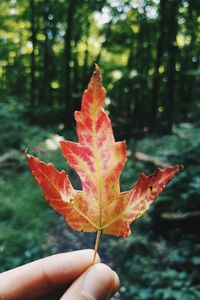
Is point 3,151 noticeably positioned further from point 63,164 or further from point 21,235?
point 21,235

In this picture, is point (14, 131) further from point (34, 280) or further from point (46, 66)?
point (46, 66)

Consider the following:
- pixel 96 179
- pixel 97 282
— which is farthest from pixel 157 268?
pixel 96 179

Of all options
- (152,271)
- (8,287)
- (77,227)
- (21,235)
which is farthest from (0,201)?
(77,227)

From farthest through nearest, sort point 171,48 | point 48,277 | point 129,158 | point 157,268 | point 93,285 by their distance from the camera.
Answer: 1. point 171,48
2. point 129,158
3. point 157,268
4. point 48,277
5. point 93,285

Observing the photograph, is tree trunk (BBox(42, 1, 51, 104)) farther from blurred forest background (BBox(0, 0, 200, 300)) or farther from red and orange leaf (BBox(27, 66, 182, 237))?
red and orange leaf (BBox(27, 66, 182, 237))

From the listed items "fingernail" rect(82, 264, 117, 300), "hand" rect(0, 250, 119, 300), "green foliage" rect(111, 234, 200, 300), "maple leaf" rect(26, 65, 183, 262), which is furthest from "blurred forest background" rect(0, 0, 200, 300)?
"maple leaf" rect(26, 65, 183, 262)

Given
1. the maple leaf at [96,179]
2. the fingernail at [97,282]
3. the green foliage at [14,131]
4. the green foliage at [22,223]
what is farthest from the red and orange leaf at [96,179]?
the green foliage at [14,131]

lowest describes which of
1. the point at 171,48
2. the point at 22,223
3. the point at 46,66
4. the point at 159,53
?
the point at 22,223
